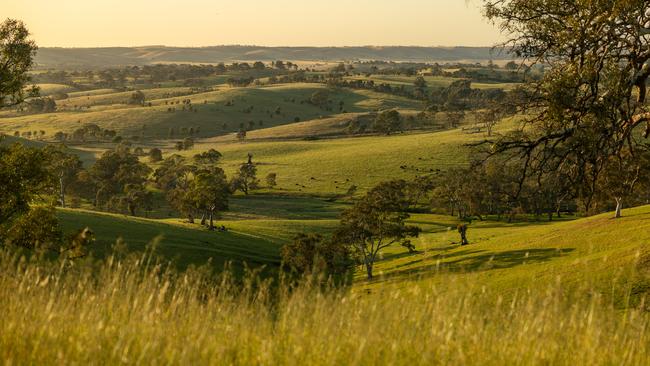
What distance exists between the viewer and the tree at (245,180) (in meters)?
150

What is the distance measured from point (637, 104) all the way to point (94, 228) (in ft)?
219

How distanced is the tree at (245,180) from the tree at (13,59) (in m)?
110

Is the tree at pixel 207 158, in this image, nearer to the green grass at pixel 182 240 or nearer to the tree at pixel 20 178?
the green grass at pixel 182 240

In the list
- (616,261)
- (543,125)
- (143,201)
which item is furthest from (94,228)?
(543,125)

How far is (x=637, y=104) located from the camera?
67.9 ft

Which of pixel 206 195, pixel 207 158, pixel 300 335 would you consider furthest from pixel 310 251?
pixel 207 158

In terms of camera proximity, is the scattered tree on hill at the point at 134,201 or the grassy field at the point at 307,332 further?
the scattered tree on hill at the point at 134,201

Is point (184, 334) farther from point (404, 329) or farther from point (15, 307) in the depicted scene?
point (404, 329)

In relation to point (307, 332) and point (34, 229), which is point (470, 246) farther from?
point (307, 332)

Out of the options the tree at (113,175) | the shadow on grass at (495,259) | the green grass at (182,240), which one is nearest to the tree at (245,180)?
the tree at (113,175)

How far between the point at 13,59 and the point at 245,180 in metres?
116

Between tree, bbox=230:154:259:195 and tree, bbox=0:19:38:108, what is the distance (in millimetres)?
110357

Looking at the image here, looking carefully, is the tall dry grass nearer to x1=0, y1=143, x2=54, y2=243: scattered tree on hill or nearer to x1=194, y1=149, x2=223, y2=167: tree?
x1=0, y1=143, x2=54, y2=243: scattered tree on hill

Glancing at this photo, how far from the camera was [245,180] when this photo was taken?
153m
